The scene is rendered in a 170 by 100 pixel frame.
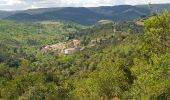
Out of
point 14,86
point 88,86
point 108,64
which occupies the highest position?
point 108,64

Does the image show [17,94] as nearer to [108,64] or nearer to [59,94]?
[59,94]

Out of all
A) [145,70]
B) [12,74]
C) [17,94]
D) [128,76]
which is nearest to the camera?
[145,70]

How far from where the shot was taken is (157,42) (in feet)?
252

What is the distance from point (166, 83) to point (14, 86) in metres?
75.6

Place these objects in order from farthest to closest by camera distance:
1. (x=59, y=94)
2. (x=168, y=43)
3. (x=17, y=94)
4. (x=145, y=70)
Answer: (x=17, y=94)
(x=59, y=94)
(x=168, y=43)
(x=145, y=70)

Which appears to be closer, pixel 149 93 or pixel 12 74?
pixel 149 93

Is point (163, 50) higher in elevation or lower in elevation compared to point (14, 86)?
higher

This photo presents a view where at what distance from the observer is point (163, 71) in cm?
5734

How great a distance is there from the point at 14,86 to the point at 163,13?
210 ft

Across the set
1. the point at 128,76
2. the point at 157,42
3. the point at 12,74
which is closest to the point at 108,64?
the point at 128,76

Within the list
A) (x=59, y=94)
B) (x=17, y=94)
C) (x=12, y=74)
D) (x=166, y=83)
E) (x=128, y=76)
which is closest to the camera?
(x=166, y=83)

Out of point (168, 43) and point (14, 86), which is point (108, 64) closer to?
point (168, 43)

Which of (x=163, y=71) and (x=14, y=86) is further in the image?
(x=14, y=86)

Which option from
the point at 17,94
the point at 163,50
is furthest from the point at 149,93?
the point at 17,94
